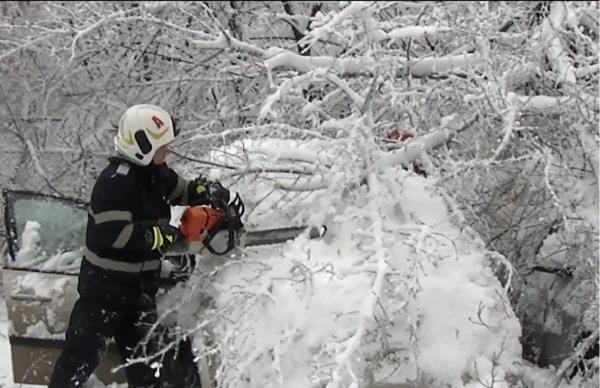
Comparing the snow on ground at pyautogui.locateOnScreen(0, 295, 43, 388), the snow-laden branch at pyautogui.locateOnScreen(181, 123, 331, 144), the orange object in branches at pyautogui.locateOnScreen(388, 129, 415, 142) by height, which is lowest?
the snow on ground at pyautogui.locateOnScreen(0, 295, 43, 388)

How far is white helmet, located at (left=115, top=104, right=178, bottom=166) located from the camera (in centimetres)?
379

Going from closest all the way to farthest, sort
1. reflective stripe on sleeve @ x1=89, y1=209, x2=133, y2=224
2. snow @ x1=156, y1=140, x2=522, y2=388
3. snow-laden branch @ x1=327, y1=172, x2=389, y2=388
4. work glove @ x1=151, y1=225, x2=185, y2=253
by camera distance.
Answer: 1. snow-laden branch @ x1=327, y1=172, x2=389, y2=388
2. snow @ x1=156, y1=140, x2=522, y2=388
3. work glove @ x1=151, y1=225, x2=185, y2=253
4. reflective stripe on sleeve @ x1=89, y1=209, x2=133, y2=224

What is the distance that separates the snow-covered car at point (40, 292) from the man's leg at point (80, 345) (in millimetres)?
182

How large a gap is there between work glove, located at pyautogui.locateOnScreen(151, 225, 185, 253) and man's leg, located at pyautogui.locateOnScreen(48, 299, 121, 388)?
51 centimetres

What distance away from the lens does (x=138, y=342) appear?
4.12 m

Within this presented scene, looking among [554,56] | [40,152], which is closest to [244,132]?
[554,56]

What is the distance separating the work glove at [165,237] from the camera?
367 cm

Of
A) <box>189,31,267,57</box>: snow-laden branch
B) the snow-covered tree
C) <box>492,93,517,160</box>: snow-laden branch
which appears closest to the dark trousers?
the snow-covered tree

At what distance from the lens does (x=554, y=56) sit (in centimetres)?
462

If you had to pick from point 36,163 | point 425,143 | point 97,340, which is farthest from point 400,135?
point 36,163

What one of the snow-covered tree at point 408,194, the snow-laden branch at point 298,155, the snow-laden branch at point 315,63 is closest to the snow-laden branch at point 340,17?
the snow-covered tree at point 408,194

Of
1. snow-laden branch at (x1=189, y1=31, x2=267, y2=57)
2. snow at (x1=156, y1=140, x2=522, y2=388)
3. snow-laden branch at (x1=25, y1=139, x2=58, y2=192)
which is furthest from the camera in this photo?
snow-laden branch at (x1=25, y1=139, x2=58, y2=192)

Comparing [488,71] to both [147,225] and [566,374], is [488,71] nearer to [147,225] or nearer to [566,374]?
[566,374]

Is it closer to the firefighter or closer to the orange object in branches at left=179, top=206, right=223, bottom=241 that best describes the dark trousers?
the firefighter
